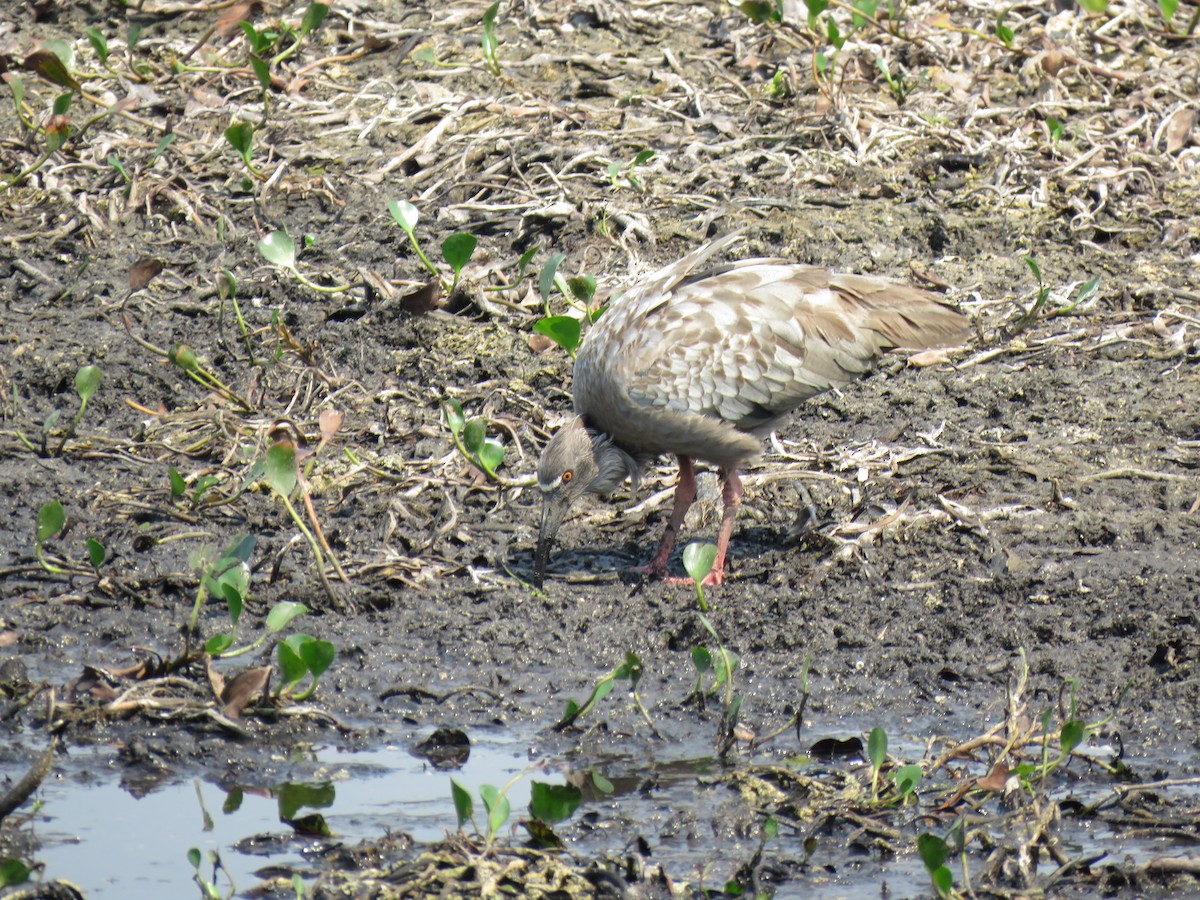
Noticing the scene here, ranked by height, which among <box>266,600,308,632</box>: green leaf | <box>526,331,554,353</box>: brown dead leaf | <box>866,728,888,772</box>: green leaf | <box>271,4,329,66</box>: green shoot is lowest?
<box>526,331,554,353</box>: brown dead leaf

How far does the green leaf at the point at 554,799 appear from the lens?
4344mm

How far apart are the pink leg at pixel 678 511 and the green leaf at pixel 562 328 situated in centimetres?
74

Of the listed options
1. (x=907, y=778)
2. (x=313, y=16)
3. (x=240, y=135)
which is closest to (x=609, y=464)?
(x=907, y=778)

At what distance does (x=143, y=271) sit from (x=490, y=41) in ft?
10.2

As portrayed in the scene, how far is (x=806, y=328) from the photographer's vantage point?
22.4 feet

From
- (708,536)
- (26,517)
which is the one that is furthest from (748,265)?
(26,517)

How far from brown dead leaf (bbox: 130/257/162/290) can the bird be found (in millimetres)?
2658

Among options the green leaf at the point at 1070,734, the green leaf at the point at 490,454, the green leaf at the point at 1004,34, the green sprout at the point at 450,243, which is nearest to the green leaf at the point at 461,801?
the green leaf at the point at 1070,734

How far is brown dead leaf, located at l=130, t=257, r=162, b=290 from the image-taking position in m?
8.31

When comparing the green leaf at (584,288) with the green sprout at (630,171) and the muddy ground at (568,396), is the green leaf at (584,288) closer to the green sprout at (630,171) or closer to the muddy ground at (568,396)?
the muddy ground at (568,396)

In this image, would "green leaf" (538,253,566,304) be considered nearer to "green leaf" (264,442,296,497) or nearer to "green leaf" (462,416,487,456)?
"green leaf" (462,416,487,456)

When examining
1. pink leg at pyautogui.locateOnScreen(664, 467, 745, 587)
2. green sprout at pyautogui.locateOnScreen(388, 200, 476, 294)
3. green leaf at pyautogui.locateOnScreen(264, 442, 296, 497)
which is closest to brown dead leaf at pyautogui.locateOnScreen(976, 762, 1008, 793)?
pink leg at pyautogui.locateOnScreen(664, 467, 745, 587)

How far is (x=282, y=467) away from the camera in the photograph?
5949 millimetres

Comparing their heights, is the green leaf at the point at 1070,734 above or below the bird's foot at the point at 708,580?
above
